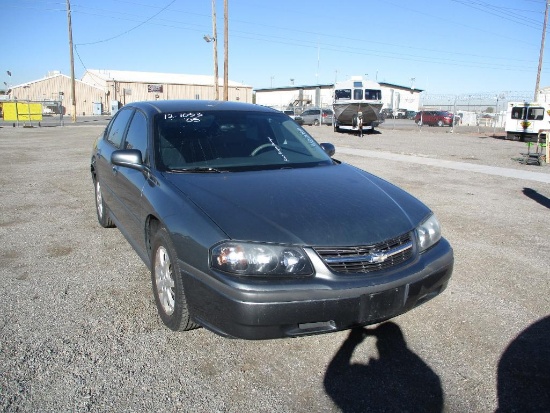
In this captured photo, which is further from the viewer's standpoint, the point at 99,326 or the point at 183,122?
the point at 183,122

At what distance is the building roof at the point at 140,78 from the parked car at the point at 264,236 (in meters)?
59.8

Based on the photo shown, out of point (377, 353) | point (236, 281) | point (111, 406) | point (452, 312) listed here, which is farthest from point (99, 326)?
point (452, 312)

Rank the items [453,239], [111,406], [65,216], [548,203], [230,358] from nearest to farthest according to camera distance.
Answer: [111,406]
[230,358]
[453,239]
[65,216]
[548,203]

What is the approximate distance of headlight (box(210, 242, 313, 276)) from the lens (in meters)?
2.43

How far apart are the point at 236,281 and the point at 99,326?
1313 mm

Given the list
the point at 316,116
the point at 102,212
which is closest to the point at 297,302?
the point at 102,212

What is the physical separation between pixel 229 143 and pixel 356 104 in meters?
23.2

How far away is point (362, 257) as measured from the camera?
254cm

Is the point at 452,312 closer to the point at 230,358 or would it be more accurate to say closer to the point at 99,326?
the point at 230,358

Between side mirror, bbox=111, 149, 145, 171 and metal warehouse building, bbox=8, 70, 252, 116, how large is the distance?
5234cm

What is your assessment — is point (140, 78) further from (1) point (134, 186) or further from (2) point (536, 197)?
(1) point (134, 186)

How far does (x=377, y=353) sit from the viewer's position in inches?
113

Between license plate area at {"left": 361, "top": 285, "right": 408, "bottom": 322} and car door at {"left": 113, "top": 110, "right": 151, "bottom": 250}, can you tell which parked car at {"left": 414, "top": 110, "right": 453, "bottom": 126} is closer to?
car door at {"left": 113, "top": 110, "right": 151, "bottom": 250}

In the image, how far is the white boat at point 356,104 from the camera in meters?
25.9
